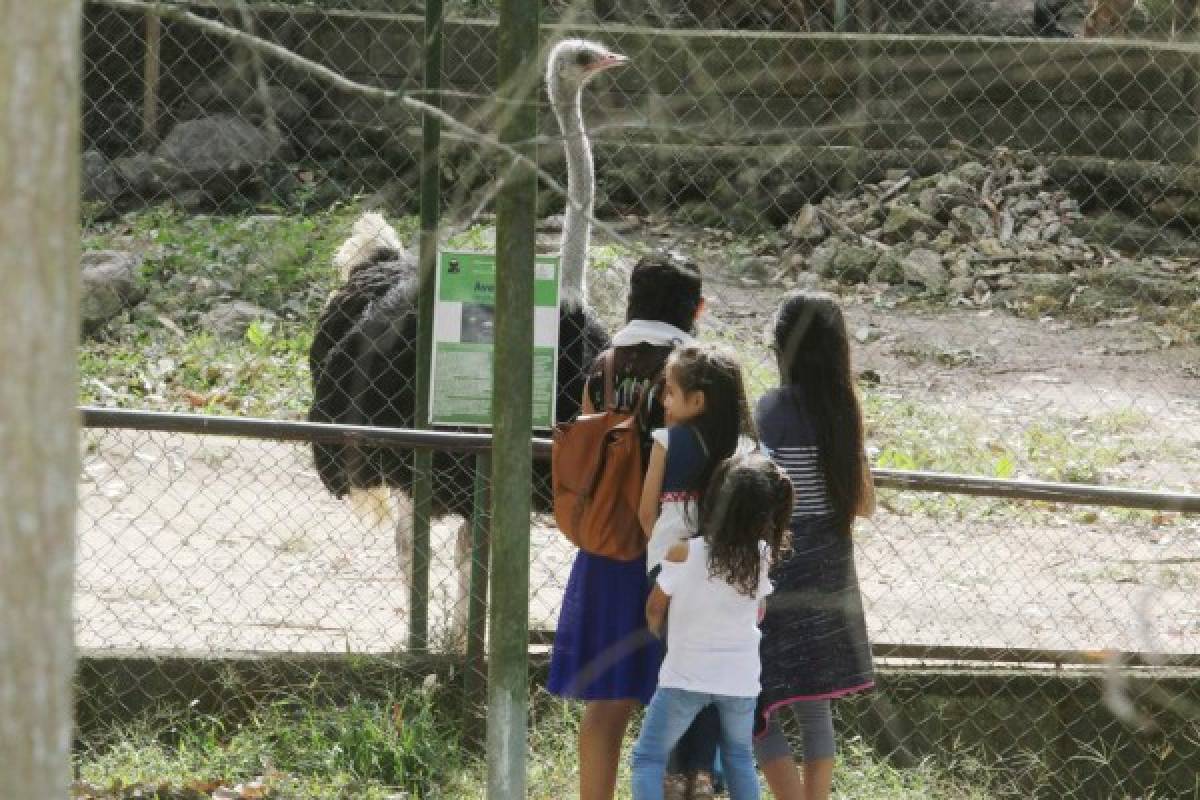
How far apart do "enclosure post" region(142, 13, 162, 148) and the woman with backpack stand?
19.6 ft

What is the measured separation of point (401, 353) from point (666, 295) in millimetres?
1517

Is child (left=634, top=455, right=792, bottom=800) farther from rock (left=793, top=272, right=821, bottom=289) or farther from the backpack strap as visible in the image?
rock (left=793, top=272, right=821, bottom=289)

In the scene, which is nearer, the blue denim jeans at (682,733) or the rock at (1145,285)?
the blue denim jeans at (682,733)

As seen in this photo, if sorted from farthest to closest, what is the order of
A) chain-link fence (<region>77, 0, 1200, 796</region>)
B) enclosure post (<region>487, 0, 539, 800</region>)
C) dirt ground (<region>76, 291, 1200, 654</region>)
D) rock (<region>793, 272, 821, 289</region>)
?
rock (<region>793, 272, 821, 289</region>) → dirt ground (<region>76, 291, 1200, 654</region>) → chain-link fence (<region>77, 0, 1200, 796</region>) → enclosure post (<region>487, 0, 539, 800</region>)

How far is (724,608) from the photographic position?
3.63m

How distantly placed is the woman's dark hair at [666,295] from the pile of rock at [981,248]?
505 centimetres

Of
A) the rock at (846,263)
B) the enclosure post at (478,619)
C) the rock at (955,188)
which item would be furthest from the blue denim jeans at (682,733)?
the rock at (955,188)

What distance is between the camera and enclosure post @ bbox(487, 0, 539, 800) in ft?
8.93

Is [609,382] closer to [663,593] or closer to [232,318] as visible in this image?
[663,593]

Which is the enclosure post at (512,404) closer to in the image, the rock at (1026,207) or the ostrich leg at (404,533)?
the ostrich leg at (404,533)

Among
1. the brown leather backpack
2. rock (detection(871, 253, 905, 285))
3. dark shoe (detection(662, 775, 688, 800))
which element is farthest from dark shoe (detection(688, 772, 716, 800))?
rock (detection(871, 253, 905, 285))

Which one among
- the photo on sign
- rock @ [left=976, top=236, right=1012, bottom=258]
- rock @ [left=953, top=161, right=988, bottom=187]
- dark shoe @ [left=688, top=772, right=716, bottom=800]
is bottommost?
dark shoe @ [left=688, top=772, right=716, bottom=800]

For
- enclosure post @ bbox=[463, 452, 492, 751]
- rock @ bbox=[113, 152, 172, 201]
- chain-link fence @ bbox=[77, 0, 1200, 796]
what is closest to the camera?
enclosure post @ bbox=[463, 452, 492, 751]

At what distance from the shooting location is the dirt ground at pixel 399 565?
208 inches
